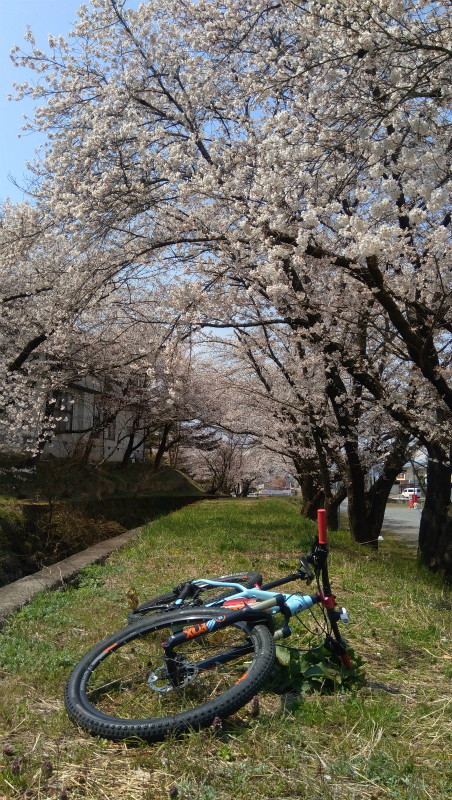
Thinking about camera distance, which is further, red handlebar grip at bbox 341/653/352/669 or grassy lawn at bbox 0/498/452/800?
red handlebar grip at bbox 341/653/352/669

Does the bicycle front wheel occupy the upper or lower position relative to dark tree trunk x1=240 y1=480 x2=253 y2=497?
lower


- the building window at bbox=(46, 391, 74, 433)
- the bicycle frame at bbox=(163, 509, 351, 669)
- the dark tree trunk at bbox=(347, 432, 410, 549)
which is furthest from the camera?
the building window at bbox=(46, 391, 74, 433)

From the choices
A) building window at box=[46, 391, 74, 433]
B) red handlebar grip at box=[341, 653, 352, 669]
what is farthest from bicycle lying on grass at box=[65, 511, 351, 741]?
building window at box=[46, 391, 74, 433]

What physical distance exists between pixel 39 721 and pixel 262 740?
1.12 m

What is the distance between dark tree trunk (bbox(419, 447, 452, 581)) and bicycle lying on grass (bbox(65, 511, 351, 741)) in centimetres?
658

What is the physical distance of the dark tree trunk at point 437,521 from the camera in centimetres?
948

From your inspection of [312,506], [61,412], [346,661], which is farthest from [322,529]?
[61,412]

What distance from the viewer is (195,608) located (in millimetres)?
3203

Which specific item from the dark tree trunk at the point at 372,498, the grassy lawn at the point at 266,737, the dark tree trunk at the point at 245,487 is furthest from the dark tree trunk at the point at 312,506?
the dark tree trunk at the point at 245,487

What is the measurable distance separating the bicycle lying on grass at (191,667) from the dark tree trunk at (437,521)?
6.58 meters

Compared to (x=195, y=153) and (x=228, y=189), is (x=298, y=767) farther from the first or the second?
(x=195, y=153)

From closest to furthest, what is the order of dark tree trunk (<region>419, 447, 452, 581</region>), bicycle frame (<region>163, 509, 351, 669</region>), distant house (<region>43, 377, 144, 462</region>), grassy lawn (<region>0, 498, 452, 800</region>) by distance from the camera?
1. grassy lawn (<region>0, 498, 452, 800</region>)
2. bicycle frame (<region>163, 509, 351, 669</region>)
3. dark tree trunk (<region>419, 447, 452, 581</region>)
4. distant house (<region>43, 377, 144, 462</region>)

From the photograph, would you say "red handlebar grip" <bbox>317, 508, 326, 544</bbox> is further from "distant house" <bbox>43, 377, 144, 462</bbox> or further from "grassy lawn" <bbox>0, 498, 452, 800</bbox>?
"distant house" <bbox>43, 377, 144, 462</bbox>

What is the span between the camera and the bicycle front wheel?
262 centimetres
